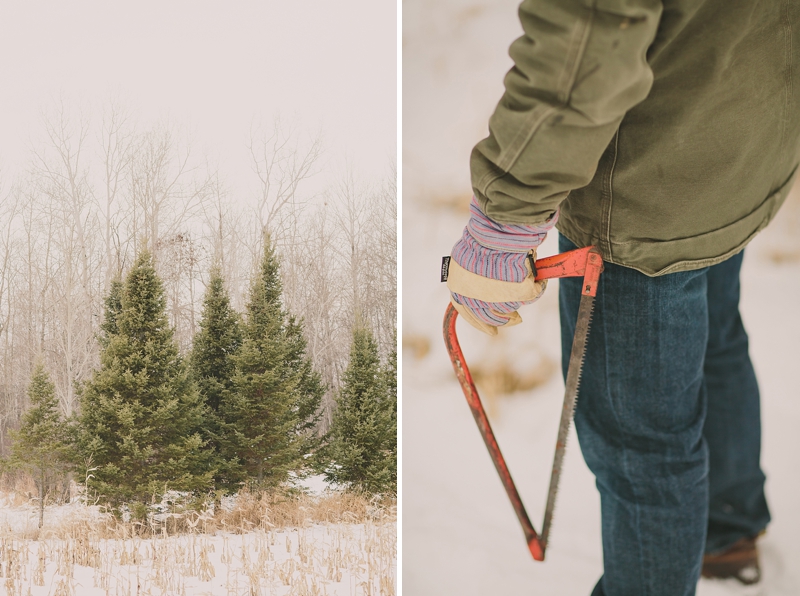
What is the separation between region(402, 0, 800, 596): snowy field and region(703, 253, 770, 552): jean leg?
0.18 metres

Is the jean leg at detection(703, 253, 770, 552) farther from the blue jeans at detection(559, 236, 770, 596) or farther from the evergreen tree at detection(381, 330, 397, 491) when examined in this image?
the evergreen tree at detection(381, 330, 397, 491)

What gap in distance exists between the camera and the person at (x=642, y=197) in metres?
0.54

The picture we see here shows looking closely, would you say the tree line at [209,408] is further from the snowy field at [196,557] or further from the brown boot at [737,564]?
the brown boot at [737,564]

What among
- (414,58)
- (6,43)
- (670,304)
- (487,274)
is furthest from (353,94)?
(670,304)

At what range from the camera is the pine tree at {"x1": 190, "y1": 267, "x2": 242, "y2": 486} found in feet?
4.59

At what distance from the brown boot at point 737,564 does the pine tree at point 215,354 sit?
3.62 ft

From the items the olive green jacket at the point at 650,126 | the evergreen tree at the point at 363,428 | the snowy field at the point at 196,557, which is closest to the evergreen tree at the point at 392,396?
the evergreen tree at the point at 363,428

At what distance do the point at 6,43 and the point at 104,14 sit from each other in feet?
0.75

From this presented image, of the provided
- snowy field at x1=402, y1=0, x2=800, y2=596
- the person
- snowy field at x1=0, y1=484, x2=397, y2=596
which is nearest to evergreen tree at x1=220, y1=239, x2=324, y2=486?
snowy field at x1=0, y1=484, x2=397, y2=596

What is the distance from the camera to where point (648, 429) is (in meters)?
0.74

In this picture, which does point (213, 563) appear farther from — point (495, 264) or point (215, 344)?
point (495, 264)

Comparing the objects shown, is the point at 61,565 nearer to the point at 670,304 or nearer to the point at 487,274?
the point at 487,274

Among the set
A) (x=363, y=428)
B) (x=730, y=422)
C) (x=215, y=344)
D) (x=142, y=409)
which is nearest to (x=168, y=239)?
(x=215, y=344)

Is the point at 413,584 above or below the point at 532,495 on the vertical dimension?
below
